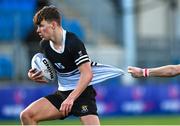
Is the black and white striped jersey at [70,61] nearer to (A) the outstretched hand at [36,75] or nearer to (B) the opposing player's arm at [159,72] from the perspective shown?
(A) the outstretched hand at [36,75]

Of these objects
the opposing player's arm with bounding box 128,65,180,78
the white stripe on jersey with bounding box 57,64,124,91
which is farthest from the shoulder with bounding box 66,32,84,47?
the opposing player's arm with bounding box 128,65,180,78

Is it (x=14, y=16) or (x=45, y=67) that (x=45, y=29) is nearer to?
(x=45, y=67)

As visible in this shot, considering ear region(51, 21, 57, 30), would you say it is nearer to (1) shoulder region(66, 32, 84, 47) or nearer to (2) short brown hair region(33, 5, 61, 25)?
(2) short brown hair region(33, 5, 61, 25)

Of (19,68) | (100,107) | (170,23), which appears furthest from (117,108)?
(170,23)

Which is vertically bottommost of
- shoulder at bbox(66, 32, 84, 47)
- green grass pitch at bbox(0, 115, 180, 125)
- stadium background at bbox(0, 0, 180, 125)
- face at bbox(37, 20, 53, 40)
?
green grass pitch at bbox(0, 115, 180, 125)

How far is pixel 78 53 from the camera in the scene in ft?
35.1

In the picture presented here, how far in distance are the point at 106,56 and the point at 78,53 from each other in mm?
12790

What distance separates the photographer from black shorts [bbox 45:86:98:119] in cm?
1091

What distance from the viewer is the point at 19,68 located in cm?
2148

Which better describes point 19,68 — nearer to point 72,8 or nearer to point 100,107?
point 100,107

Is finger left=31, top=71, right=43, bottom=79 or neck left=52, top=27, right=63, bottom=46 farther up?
neck left=52, top=27, right=63, bottom=46

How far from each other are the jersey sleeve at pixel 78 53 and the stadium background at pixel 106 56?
994 cm

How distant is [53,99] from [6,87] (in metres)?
10.8

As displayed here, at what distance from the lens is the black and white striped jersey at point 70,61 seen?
1072cm
